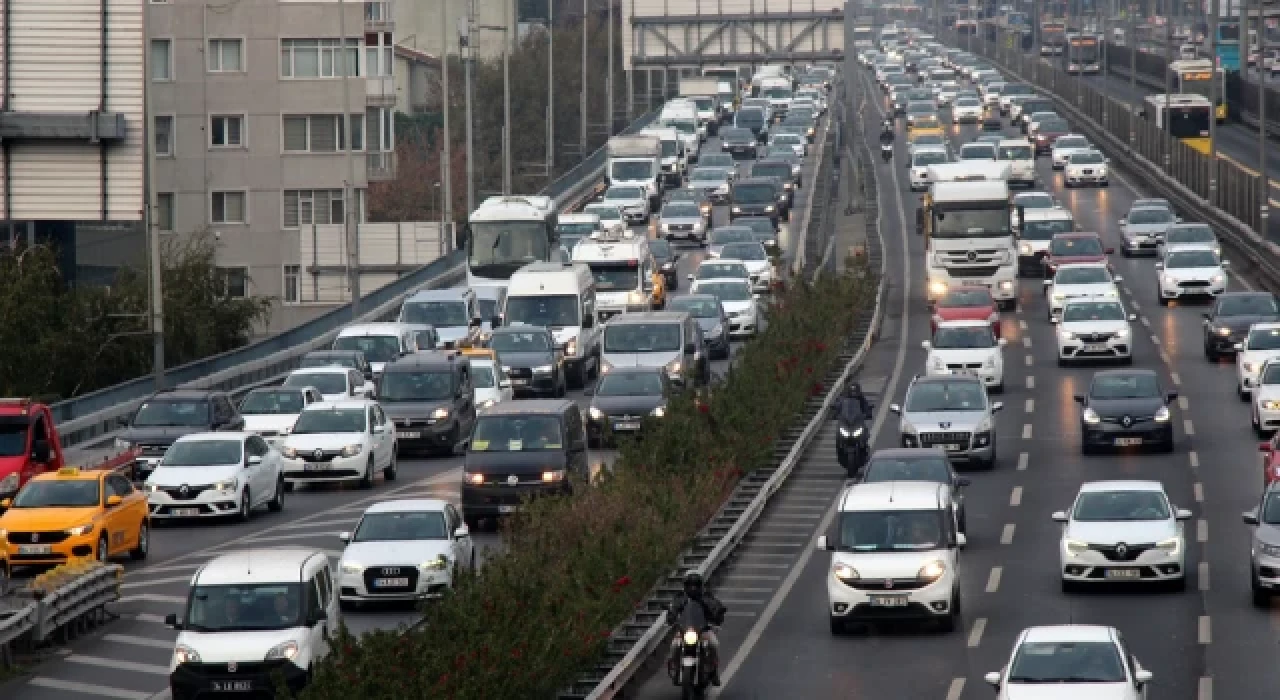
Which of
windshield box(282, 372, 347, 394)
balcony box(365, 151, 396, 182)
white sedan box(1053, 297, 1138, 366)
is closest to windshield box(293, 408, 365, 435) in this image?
windshield box(282, 372, 347, 394)

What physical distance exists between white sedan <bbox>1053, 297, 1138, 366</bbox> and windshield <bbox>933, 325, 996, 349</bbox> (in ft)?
11.2

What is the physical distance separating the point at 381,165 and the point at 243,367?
45.8m

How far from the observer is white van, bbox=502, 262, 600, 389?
178ft

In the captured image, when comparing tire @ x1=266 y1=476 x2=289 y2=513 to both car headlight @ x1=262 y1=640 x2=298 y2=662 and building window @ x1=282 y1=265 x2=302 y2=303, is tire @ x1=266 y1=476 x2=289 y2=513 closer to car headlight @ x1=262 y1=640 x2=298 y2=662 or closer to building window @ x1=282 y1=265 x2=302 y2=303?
car headlight @ x1=262 y1=640 x2=298 y2=662

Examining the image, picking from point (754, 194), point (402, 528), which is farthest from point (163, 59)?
point (402, 528)

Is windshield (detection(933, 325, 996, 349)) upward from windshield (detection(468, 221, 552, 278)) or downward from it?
downward

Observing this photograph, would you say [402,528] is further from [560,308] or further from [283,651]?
[560,308]

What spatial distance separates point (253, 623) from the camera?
Result: 25750 millimetres

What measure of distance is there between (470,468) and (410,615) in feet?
20.3

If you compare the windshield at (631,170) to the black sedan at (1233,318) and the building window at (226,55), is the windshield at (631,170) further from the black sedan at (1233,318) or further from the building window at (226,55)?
the black sedan at (1233,318)

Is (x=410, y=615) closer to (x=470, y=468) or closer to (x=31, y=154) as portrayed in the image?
(x=470, y=468)

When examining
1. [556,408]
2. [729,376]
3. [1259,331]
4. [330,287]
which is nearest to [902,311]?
[1259,331]

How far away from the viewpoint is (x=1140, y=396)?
42.4m

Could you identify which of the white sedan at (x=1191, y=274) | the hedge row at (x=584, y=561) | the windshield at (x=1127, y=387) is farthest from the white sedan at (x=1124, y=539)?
the white sedan at (x=1191, y=274)
